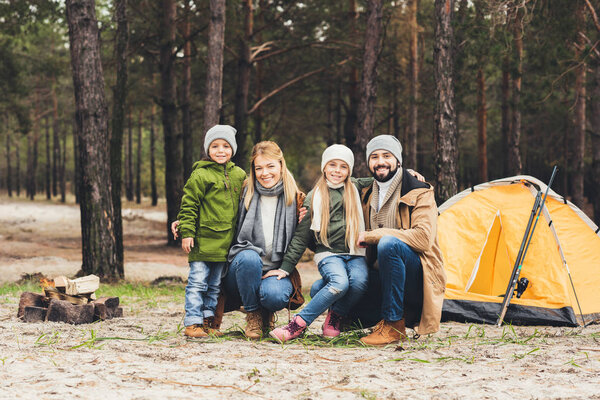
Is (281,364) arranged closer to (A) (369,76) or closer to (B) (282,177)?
(B) (282,177)

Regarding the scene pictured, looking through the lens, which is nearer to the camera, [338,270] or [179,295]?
[338,270]

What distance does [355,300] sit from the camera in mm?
4324

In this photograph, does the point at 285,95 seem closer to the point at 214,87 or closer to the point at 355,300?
the point at 214,87

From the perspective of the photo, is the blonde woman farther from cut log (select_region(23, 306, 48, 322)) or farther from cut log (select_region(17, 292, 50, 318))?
cut log (select_region(17, 292, 50, 318))

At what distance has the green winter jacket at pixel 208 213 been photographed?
4324 mm

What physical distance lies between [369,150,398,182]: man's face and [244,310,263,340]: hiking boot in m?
1.42

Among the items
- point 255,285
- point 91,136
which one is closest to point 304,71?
point 91,136

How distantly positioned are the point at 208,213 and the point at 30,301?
1.99 metres

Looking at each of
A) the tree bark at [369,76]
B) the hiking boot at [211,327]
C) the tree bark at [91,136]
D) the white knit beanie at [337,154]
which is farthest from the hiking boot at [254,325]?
the tree bark at [369,76]

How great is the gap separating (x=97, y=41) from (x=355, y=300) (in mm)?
6285

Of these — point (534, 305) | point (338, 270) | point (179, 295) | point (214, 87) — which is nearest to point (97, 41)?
point (214, 87)

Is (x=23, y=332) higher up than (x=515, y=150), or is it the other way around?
(x=515, y=150)

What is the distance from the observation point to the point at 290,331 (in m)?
4.20

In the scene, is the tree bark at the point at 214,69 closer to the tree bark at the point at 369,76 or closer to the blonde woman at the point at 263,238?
the tree bark at the point at 369,76
